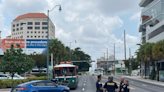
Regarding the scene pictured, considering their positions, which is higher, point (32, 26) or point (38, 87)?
point (32, 26)

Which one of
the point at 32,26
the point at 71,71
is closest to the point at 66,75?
the point at 71,71

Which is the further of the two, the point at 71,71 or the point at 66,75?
the point at 71,71

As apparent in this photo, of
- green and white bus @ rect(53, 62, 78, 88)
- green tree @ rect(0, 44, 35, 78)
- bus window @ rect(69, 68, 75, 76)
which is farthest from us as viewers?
green tree @ rect(0, 44, 35, 78)

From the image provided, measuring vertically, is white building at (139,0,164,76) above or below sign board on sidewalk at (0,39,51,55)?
above

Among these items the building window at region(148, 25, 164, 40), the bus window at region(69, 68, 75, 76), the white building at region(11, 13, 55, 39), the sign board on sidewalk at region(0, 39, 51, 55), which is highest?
the white building at region(11, 13, 55, 39)

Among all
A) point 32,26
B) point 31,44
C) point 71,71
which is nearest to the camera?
point 71,71

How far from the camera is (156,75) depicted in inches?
1729

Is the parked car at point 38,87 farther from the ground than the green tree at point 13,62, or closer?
closer

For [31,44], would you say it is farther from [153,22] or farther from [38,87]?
[38,87]

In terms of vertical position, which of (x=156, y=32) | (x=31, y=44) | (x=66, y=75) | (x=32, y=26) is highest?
(x=32, y=26)

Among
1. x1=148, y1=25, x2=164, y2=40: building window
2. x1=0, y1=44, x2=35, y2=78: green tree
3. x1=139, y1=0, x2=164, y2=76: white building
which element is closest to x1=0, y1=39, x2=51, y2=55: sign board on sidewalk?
x1=139, y1=0, x2=164, y2=76: white building

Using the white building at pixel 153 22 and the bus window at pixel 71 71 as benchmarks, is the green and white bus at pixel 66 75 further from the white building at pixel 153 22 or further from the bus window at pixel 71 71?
the white building at pixel 153 22

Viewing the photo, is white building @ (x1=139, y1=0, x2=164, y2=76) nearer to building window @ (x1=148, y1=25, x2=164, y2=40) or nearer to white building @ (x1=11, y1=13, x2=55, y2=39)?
building window @ (x1=148, y1=25, x2=164, y2=40)

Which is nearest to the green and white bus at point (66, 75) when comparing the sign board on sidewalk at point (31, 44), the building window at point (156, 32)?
the building window at point (156, 32)
